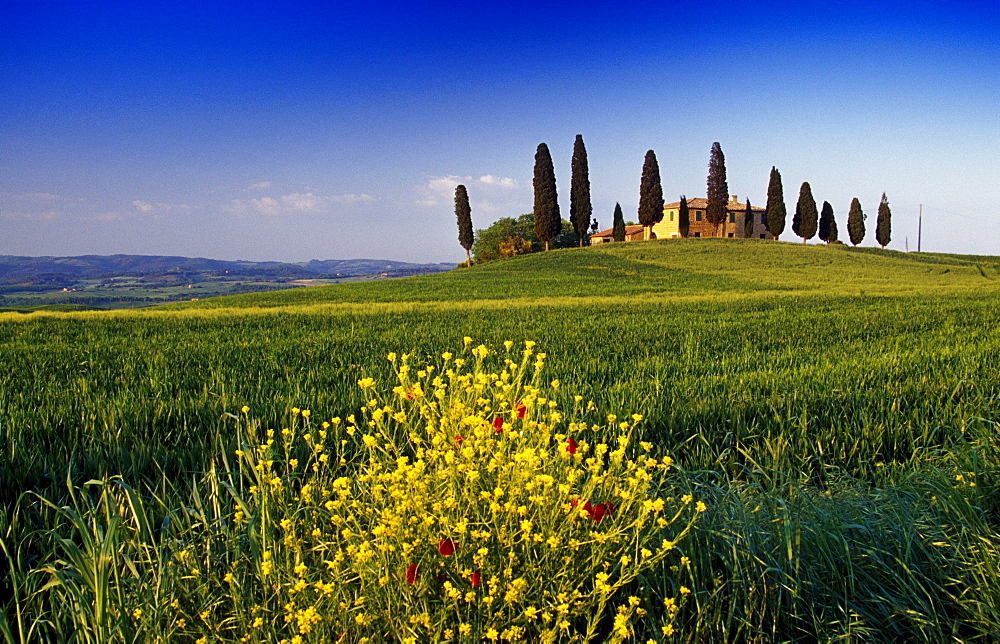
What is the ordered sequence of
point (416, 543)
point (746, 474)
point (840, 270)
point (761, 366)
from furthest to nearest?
point (840, 270), point (761, 366), point (746, 474), point (416, 543)

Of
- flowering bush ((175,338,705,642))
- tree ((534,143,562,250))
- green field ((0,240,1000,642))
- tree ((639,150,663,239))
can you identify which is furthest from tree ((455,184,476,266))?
flowering bush ((175,338,705,642))

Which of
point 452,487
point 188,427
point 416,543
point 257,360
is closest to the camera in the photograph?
point 416,543

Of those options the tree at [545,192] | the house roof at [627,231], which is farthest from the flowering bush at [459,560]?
the house roof at [627,231]

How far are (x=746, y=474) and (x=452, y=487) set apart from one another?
2718mm

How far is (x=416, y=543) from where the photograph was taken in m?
1.91

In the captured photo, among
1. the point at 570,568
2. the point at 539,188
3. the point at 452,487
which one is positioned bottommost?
the point at 570,568

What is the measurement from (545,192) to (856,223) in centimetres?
4516

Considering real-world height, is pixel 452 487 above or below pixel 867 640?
above

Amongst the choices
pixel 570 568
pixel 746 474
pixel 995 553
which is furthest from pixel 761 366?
pixel 570 568

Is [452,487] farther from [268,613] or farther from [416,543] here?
[268,613]

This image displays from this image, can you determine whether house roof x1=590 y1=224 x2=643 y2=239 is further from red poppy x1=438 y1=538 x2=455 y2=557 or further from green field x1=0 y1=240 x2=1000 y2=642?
red poppy x1=438 y1=538 x2=455 y2=557

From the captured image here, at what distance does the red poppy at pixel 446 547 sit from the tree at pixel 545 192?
5583cm

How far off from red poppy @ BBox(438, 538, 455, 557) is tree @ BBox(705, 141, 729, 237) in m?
68.5

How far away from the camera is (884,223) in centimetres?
7669
